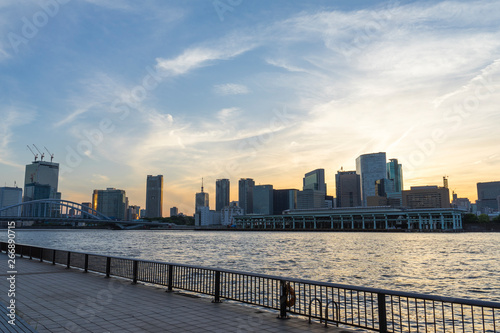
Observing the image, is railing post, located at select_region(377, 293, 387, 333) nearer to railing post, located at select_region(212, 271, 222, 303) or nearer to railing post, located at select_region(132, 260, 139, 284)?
railing post, located at select_region(212, 271, 222, 303)

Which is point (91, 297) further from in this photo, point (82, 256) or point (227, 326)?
point (82, 256)

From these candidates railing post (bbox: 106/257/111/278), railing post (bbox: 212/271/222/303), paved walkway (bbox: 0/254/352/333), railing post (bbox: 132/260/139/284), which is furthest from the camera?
railing post (bbox: 106/257/111/278)

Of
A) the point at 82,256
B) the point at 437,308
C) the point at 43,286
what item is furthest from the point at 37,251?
the point at 437,308

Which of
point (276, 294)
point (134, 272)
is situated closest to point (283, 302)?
point (276, 294)

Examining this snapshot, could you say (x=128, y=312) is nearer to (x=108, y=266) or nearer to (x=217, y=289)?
(x=217, y=289)

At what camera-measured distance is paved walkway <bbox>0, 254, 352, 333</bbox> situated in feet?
30.9

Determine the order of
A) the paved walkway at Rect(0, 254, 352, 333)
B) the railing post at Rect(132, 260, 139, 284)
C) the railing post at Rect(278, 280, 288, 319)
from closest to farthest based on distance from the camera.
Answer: the paved walkway at Rect(0, 254, 352, 333)
the railing post at Rect(278, 280, 288, 319)
the railing post at Rect(132, 260, 139, 284)

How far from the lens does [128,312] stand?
10883 millimetres

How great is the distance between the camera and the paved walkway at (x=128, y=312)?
941 cm

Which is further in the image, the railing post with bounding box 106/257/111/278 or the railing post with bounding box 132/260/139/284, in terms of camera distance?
the railing post with bounding box 106/257/111/278

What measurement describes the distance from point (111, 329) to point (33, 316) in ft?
9.11

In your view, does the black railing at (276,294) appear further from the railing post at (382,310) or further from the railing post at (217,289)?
the railing post at (382,310)

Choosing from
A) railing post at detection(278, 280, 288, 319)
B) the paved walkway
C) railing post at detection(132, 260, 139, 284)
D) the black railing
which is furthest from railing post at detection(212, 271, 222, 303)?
railing post at detection(132, 260, 139, 284)

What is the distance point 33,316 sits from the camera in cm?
1023
